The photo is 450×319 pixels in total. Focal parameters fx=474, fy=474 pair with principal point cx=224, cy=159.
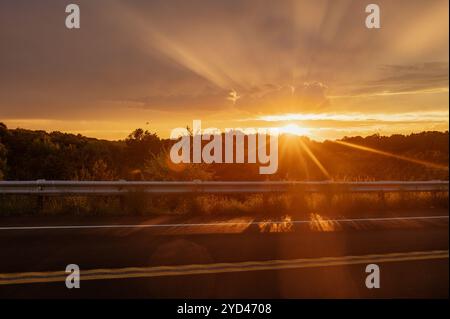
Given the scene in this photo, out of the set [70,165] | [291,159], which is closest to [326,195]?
[291,159]

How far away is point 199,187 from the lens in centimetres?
1316

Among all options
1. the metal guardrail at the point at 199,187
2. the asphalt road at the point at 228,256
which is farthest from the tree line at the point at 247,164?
the asphalt road at the point at 228,256

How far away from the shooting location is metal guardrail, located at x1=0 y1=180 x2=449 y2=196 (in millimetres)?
12336

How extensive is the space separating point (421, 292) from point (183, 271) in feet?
10.5

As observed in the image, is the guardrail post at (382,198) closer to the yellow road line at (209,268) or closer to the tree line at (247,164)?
the yellow road line at (209,268)

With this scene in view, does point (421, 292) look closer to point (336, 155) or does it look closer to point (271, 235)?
point (271, 235)

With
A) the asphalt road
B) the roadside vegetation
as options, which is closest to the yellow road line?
the asphalt road

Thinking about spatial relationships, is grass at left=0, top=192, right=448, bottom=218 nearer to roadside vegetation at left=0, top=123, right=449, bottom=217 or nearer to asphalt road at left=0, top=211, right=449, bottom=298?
roadside vegetation at left=0, top=123, right=449, bottom=217

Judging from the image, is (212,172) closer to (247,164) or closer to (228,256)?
(247,164)

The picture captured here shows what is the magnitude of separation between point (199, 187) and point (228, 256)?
558 cm

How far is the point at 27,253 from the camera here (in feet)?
25.3

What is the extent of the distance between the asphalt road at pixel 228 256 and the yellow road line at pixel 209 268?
0.02 metres

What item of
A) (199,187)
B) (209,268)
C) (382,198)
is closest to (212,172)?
(199,187)
